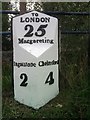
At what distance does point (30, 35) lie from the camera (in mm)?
4824

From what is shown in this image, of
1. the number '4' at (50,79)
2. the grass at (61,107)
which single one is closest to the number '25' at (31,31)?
the number '4' at (50,79)

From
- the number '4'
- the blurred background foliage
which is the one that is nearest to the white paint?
the number '4'

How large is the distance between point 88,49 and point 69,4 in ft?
3.25

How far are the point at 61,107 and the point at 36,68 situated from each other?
0.57 meters

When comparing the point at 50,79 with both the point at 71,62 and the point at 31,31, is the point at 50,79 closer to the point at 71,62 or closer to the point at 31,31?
the point at 71,62

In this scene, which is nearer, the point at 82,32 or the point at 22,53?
the point at 22,53

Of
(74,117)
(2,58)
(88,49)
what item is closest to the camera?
(74,117)

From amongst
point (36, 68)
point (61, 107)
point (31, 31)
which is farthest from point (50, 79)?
point (31, 31)

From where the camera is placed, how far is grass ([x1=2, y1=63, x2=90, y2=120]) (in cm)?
442

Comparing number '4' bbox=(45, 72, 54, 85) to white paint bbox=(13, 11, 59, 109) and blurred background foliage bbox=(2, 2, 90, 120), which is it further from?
blurred background foliage bbox=(2, 2, 90, 120)

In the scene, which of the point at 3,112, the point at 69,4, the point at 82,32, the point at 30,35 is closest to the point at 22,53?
the point at 30,35

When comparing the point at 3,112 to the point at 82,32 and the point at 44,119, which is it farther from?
the point at 82,32

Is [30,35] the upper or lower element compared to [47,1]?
lower

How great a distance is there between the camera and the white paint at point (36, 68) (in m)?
4.76
